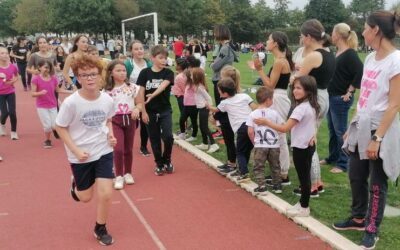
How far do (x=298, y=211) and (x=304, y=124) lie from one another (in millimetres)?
Result: 962

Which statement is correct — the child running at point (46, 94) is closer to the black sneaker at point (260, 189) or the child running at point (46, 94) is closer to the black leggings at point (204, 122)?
the black leggings at point (204, 122)

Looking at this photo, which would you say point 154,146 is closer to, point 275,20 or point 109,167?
point 109,167

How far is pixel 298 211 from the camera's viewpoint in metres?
4.91

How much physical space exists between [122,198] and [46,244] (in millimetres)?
1446

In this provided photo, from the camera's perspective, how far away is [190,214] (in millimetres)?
5227

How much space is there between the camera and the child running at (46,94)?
29.2ft

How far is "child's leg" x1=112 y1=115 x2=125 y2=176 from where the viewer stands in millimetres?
6312

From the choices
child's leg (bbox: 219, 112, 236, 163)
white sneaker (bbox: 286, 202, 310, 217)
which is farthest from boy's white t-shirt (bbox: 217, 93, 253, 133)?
white sneaker (bbox: 286, 202, 310, 217)

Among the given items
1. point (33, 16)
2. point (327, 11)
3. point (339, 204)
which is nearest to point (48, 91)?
point (339, 204)

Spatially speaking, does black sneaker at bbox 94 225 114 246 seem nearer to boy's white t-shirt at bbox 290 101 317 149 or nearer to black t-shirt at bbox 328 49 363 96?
boy's white t-shirt at bbox 290 101 317 149

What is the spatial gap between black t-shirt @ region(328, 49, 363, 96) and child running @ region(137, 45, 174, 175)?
238 cm

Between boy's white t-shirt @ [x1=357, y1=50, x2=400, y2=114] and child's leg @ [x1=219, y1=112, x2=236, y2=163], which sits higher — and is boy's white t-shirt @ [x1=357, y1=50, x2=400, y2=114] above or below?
above

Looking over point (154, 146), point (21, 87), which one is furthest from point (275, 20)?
point (154, 146)

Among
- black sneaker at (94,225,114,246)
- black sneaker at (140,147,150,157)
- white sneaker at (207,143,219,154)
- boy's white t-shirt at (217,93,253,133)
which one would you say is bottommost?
black sneaker at (140,147,150,157)
